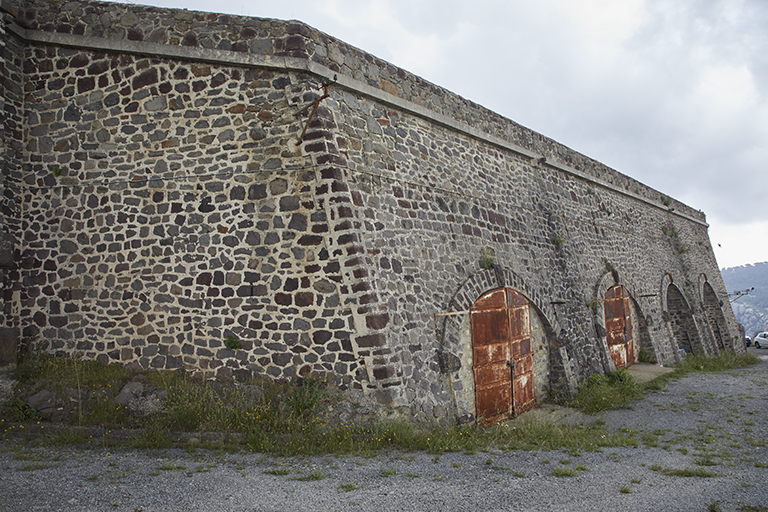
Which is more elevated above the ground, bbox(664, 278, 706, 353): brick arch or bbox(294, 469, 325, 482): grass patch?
bbox(664, 278, 706, 353): brick arch

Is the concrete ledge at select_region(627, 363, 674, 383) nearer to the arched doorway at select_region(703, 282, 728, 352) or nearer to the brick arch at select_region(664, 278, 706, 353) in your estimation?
the brick arch at select_region(664, 278, 706, 353)

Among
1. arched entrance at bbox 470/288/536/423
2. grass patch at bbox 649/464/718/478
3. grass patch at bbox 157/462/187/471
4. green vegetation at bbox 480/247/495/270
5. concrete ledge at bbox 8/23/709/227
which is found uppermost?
concrete ledge at bbox 8/23/709/227

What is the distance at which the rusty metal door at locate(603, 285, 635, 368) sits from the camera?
13.2 meters

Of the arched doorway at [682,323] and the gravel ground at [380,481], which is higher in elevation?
the arched doorway at [682,323]

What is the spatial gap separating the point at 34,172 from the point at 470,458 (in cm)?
759

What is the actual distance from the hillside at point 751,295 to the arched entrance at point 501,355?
95648mm

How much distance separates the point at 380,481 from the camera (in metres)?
4.65

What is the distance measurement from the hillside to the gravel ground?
9859cm

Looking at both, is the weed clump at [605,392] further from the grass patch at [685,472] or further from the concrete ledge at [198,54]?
the concrete ledge at [198,54]

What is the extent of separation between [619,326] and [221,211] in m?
11.9

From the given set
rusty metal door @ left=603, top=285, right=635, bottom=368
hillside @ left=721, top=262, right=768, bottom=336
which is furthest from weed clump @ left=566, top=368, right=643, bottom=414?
hillside @ left=721, top=262, right=768, bottom=336

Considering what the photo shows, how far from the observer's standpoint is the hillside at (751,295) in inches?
3772

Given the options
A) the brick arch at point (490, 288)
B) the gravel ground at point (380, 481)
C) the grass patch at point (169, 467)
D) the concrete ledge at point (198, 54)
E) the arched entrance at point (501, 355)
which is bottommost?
the gravel ground at point (380, 481)

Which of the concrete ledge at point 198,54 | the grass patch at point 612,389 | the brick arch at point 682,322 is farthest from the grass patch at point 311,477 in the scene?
the brick arch at point 682,322
